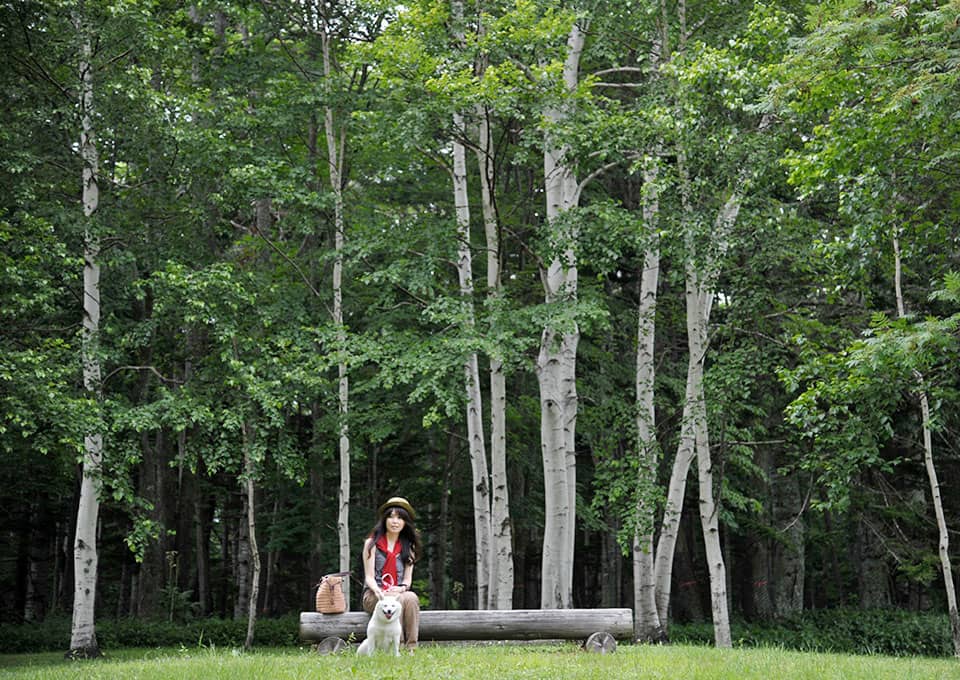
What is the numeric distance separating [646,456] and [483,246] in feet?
16.5

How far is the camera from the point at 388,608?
31.2 feet

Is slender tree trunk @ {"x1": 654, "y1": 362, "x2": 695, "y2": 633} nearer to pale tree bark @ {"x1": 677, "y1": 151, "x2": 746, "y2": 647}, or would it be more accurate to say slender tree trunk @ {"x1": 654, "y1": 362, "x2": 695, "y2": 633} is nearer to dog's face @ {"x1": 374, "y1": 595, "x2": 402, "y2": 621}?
pale tree bark @ {"x1": 677, "y1": 151, "x2": 746, "y2": 647}

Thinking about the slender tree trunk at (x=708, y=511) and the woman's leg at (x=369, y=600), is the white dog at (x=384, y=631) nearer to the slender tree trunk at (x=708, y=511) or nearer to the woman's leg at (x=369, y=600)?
the woman's leg at (x=369, y=600)

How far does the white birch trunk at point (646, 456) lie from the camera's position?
16.5 m

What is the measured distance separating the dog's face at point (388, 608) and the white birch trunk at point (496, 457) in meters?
7.73

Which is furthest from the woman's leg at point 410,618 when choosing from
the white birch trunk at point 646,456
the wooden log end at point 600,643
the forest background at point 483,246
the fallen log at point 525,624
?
the white birch trunk at point 646,456

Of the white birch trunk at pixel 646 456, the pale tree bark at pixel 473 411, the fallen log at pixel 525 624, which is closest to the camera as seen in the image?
the fallen log at pixel 525 624

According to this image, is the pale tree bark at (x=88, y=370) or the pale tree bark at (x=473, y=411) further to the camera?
the pale tree bark at (x=473, y=411)

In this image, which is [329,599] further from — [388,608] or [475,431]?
[475,431]

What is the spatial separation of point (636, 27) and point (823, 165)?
943 centimetres

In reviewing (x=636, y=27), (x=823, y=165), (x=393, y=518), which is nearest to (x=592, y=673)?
(x=393, y=518)

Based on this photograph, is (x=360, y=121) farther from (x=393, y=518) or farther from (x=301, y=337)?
(x=393, y=518)

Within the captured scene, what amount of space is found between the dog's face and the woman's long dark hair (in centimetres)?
84

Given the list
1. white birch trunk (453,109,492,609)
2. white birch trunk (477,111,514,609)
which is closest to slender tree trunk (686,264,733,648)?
white birch trunk (477,111,514,609)
